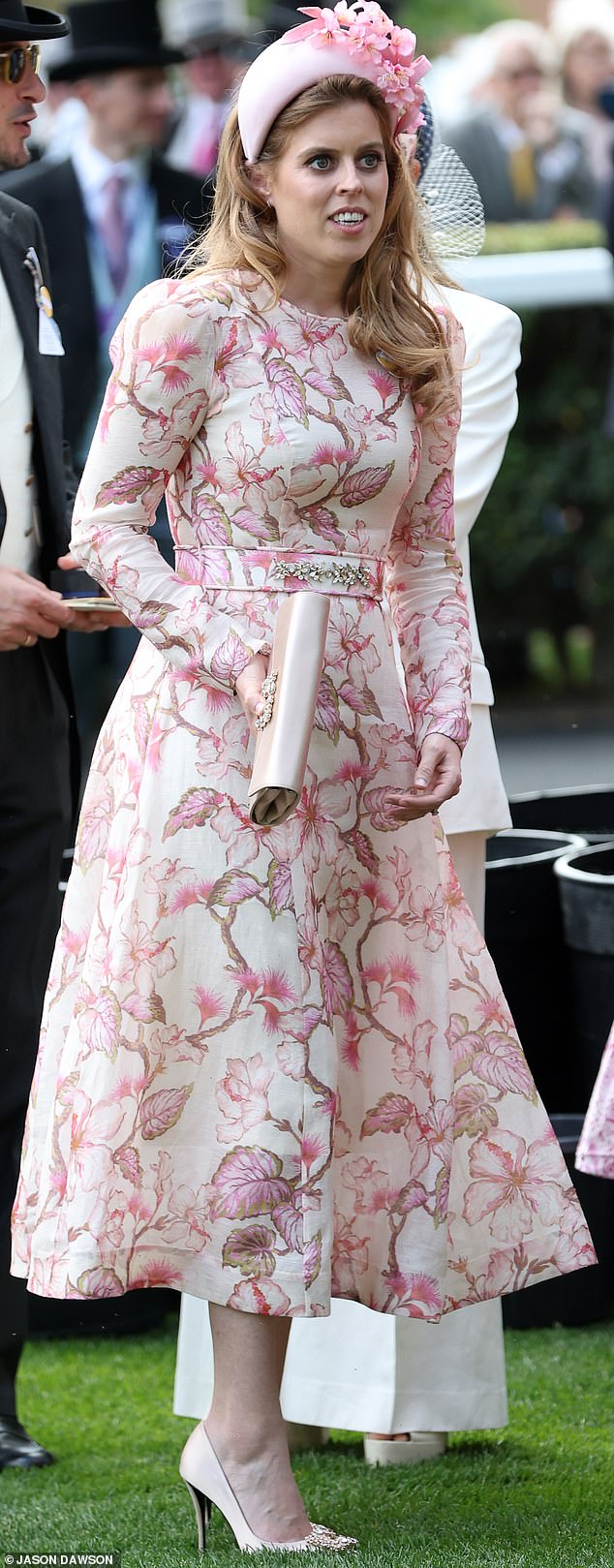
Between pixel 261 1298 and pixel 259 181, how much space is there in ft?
4.79

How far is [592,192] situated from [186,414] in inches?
377

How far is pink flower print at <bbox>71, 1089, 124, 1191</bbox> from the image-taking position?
2922 millimetres

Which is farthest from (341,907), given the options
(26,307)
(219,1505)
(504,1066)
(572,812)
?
(572,812)

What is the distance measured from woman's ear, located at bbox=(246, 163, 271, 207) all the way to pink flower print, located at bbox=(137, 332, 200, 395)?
0.79 feet

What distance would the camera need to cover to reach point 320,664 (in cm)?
280

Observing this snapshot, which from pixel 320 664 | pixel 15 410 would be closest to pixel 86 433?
pixel 15 410

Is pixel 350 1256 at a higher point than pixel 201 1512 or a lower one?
higher

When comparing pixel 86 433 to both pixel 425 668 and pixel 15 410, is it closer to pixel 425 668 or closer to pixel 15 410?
pixel 15 410

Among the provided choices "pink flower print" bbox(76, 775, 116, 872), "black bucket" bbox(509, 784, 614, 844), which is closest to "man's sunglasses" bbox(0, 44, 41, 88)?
"pink flower print" bbox(76, 775, 116, 872)

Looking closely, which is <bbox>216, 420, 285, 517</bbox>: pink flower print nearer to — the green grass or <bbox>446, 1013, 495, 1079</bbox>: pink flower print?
<bbox>446, 1013, 495, 1079</bbox>: pink flower print

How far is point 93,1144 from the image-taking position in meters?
2.93

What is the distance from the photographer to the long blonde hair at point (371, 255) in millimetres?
2996

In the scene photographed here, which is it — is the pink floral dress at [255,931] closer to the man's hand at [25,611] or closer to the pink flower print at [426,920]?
the pink flower print at [426,920]

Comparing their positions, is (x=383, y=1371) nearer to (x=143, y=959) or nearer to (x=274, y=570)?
(x=143, y=959)
